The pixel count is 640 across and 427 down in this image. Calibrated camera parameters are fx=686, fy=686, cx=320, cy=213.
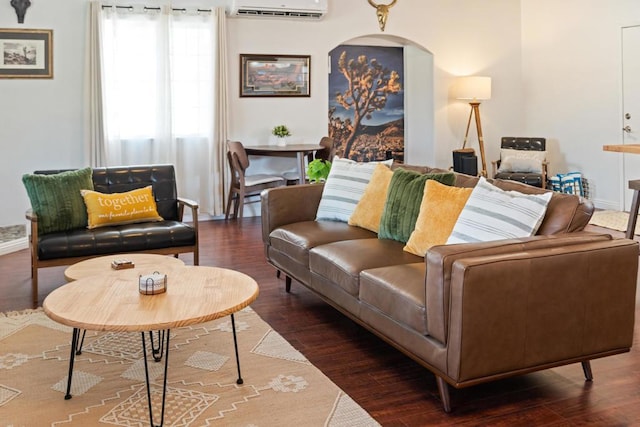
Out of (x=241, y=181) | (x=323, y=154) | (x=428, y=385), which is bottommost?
(x=428, y=385)

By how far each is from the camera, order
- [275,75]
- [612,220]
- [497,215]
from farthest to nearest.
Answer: [275,75], [612,220], [497,215]

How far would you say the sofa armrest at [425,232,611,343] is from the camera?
8.80 ft

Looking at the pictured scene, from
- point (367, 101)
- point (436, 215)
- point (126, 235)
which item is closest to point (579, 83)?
point (367, 101)

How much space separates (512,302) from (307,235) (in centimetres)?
177

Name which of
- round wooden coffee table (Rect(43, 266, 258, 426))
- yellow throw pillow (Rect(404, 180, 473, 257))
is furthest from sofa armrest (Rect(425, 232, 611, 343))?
round wooden coffee table (Rect(43, 266, 258, 426))

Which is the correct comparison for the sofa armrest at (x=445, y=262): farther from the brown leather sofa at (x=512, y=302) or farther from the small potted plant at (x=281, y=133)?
the small potted plant at (x=281, y=133)

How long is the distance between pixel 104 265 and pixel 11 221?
370 cm

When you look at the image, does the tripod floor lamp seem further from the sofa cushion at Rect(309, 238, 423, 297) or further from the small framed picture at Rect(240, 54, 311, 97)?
the sofa cushion at Rect(309, 238, 423, 297)

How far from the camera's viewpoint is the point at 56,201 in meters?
4.79

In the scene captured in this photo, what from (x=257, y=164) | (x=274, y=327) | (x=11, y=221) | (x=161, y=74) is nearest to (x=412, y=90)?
(x=257, y=164)

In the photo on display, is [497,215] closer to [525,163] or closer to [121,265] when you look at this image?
[121,265]

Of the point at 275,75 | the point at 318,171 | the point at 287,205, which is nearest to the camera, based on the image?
the point at 287,205

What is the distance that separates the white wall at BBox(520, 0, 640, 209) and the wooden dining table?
330cm

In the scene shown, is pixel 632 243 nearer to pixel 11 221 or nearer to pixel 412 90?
pixel 11 221
